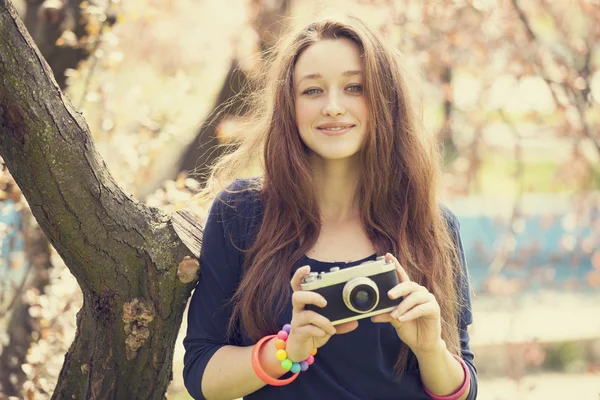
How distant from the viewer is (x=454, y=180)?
19.2 feet

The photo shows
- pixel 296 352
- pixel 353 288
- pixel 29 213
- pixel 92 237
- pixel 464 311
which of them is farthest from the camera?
pixel 29 213

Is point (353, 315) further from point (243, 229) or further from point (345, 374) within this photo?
point (243, 229)

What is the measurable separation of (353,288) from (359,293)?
19 mm

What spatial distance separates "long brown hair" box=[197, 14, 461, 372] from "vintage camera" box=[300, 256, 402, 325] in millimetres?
246

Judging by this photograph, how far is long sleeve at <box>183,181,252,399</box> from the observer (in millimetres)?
2170

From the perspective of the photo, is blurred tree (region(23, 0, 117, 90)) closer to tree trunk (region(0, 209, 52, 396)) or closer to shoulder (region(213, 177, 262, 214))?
tree trunk (region(0, 209, 52, 396))

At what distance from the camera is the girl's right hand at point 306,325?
1884 mm

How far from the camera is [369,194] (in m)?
2.30

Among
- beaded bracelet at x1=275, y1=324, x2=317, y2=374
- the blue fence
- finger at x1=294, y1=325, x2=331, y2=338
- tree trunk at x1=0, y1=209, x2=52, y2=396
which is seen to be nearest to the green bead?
beaded bracelet at x1=275, y1=324, x2=317, y2=374

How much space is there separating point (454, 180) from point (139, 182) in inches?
109

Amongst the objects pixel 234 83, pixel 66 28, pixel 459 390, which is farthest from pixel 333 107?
pixel 234 83

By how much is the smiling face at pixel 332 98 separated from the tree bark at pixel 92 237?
464 mm

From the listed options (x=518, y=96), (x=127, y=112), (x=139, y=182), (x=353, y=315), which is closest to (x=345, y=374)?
(x=353, y=315)

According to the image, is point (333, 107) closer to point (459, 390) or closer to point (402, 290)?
point (402, 290)
